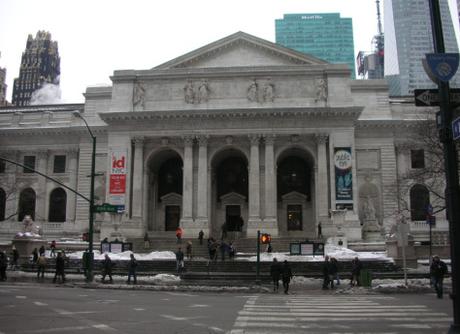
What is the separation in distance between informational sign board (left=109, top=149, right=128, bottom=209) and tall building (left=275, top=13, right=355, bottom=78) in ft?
505

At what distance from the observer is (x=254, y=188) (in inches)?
1993

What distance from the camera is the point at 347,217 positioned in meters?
48.8

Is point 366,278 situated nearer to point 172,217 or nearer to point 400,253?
point 400,253

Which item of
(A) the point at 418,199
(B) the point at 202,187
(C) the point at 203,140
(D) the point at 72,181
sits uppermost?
(C) the point at 203,140

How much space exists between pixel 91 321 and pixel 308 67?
143 feet

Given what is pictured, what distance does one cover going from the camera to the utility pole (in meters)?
9.62

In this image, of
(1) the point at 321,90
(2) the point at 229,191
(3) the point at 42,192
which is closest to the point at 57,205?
(3) the point at 42,192

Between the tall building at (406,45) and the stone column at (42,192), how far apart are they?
118388 mm

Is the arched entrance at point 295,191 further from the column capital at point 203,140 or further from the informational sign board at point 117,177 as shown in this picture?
the informational sign board at point 117,177

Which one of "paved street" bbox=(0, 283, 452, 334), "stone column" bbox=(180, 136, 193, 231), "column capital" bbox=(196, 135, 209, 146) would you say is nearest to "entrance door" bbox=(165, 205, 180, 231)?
"stone column" bbox=(180, 136, 193, 231)

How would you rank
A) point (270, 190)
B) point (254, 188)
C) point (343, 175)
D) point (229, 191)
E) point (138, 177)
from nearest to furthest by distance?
point (343, 175) < point (270, 190) < point (254, 188) < point (138, 177) < point (229, 191)

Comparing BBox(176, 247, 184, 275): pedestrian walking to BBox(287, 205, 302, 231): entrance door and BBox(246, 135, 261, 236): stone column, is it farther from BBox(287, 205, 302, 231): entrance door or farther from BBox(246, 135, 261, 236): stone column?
BBox(287, 205, 302, 231): entrance door

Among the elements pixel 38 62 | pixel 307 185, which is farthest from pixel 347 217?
pixel 38 62

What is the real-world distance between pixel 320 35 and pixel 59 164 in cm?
15524
